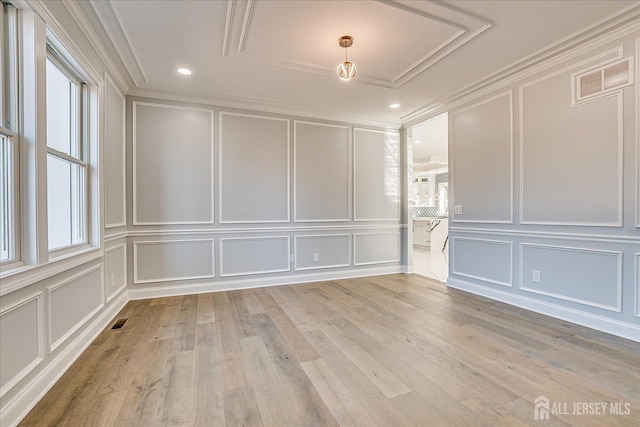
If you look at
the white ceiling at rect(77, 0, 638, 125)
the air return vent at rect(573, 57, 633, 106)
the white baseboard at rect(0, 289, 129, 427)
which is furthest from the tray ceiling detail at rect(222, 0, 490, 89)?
the white baseboard at rect(0, 289, 129, 427)

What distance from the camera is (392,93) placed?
3795 mm

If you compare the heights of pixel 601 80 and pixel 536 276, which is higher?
pixel 601 80

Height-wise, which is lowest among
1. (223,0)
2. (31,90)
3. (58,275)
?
(58,275)

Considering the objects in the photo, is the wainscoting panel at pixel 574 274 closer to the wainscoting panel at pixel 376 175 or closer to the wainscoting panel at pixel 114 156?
the wainscoting panel at pixel 376 175

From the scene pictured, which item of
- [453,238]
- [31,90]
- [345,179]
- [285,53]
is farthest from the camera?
[345,179]

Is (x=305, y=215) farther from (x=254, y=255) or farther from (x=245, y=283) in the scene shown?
(x=245, y=283)

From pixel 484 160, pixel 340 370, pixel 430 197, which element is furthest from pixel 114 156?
pixel 430 197

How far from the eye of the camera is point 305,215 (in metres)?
4.41

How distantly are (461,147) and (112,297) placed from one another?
456 cm

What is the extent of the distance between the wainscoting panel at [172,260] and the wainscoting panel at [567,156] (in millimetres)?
3910

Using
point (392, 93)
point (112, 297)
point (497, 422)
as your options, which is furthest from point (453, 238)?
point (112, 297)

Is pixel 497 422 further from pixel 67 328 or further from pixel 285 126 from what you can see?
pixel 285 126

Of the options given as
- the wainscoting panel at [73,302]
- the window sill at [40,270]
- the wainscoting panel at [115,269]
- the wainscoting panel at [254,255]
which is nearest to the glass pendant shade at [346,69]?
the wainscoting panel at [254,255]

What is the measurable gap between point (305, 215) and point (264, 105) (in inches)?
67.0
